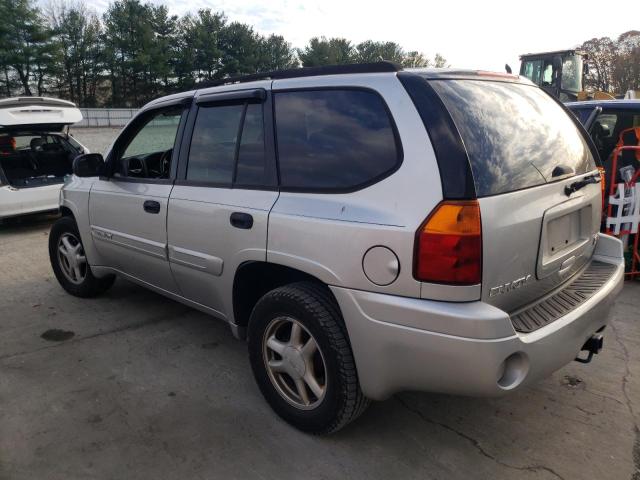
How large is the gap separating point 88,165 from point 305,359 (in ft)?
8.21

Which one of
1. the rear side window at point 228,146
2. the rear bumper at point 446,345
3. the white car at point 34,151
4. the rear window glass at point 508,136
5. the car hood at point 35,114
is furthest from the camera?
the white car at point 34,151

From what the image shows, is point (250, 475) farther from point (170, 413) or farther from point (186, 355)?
point (186, 355)

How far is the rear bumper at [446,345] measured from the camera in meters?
2.00

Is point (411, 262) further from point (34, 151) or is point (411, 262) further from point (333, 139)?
point (34, 151)

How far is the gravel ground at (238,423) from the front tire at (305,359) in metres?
0.17

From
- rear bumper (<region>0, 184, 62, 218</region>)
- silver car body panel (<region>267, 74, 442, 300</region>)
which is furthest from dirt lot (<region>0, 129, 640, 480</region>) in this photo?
rear bumper (<region>0, 184, 62, 218</region>)

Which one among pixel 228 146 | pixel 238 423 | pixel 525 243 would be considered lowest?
pixel 238 423

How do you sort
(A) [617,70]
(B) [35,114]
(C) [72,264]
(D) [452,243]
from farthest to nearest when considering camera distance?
(A) [617,70] < (B) [35,114] < (C) [72,264] < (D) [452,243]

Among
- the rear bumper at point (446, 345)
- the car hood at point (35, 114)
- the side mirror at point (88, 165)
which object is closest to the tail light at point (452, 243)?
the rear bumper at point (446, 345)

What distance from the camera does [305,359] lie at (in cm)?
252

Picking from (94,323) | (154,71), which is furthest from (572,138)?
(154,71)

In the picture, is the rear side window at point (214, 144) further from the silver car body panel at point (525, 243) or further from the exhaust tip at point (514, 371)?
the exhaust tip at point (514, 371)

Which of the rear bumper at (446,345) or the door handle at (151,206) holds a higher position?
the door handle at (151,206)

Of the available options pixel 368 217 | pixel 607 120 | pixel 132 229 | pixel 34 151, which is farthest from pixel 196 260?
pixel 34 151
